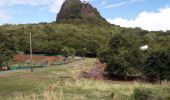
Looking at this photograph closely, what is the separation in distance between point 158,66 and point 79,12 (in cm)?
10625

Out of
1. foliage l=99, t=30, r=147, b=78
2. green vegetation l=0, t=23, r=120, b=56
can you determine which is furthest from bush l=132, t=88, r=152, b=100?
green vegetation l=0, t=23, r=120, b=56

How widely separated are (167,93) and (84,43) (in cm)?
7823

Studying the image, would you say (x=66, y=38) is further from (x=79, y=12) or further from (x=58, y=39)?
(x=79, y=12)

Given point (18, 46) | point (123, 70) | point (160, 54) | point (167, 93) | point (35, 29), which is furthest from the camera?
point (35, 29)

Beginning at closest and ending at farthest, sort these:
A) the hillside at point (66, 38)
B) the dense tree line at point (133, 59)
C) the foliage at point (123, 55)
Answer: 1. the dense tree line at point (133, 59)
2. the foliage at point (123, 55)
3. the hillside at point (66, 38)

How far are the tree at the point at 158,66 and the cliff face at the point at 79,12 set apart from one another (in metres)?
101

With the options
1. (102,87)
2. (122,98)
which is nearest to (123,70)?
(102,87)

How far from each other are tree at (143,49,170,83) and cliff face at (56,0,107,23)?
101374 millimetres

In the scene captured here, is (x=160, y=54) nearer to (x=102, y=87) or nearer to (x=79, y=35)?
(x=102, y=87)

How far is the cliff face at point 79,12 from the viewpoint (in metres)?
145

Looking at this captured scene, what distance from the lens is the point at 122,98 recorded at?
73.6 ft

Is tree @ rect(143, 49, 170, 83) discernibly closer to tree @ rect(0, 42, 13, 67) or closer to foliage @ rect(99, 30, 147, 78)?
foliage @ rect(99, 30, 147, 78)

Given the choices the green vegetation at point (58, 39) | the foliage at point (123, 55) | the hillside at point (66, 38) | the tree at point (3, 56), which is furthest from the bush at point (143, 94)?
the green vegetation at point (58, 39)

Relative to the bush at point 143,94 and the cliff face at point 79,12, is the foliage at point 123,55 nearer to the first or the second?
the bush at point 143,94
